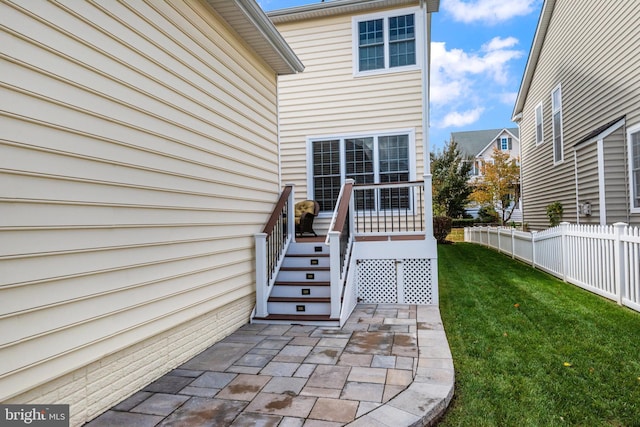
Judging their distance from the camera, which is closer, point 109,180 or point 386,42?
point 109,180

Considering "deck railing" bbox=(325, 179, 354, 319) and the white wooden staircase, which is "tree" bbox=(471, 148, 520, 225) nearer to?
"deck railing" bbox=(325, 179, 354, 319)

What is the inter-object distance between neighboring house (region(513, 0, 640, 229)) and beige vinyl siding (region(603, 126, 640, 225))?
0.05ft

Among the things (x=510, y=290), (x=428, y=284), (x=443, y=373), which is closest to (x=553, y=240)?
(x=510, y=290)

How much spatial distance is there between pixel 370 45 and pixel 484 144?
28.6m

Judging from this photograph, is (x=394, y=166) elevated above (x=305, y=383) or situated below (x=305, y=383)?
above

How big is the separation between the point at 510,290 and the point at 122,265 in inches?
246

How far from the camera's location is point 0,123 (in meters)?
2.08

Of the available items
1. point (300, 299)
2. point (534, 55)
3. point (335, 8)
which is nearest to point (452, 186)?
point (534, 55)

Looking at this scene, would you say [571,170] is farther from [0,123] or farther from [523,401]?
[0,123]

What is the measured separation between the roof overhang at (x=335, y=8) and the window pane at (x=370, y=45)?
1.03 ft

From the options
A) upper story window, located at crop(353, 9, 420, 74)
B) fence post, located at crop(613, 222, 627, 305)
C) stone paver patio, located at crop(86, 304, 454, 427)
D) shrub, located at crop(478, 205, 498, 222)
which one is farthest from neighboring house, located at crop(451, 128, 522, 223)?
stone paver patio, located at crop(86, 304, 454, 427)

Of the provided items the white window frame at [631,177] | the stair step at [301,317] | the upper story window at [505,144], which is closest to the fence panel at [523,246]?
the white window frame at [631,177]

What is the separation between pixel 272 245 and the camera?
5.51 metres

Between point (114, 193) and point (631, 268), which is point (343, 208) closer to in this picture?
point (114, 193)
